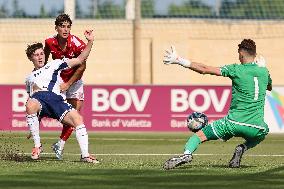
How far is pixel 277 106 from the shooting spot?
90.8 ft

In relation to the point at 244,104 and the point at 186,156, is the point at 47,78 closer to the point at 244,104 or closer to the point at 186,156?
the point at 186,156

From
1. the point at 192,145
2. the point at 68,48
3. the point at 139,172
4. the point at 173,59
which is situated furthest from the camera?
the point at 68,48

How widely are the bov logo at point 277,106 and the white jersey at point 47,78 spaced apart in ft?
42.2

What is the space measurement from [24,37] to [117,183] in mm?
30900

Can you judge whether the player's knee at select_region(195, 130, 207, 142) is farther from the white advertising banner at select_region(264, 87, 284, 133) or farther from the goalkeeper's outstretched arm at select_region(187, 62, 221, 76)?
the white advertising banner at select_region(264, 87, 284, 133)

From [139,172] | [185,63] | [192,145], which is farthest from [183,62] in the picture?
[139,172]

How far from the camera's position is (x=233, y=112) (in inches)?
552

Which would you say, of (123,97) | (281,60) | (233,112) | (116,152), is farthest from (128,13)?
(233,112)

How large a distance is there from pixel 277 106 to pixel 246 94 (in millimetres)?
13847

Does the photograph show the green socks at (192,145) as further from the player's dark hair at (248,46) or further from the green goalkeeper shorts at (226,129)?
the player's dark hair at (248,46)

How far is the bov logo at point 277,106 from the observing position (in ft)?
90.5

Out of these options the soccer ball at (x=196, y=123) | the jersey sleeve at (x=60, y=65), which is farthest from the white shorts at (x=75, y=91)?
the soccer ball at (x=196, y=123)

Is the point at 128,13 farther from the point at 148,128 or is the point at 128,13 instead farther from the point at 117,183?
the point at 117,183

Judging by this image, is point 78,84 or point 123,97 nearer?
point 78,84
